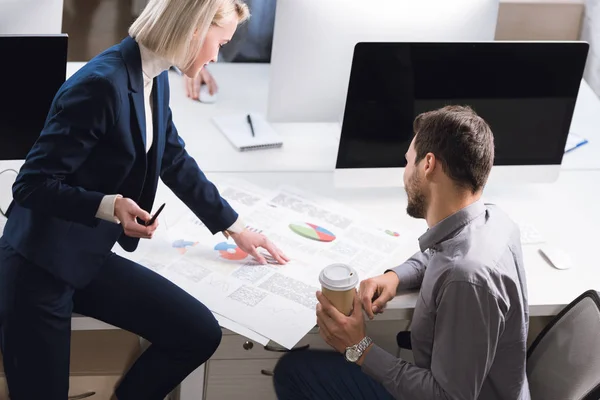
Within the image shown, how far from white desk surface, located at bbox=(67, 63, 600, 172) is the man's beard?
1.89 feet

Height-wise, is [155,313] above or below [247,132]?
below

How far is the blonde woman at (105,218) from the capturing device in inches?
68.0

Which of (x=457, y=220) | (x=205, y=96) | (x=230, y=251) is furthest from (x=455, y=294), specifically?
(x=205, y=96)

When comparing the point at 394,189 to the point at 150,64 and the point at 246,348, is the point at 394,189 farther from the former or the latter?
the point at 150,64

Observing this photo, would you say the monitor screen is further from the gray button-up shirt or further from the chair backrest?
the chair backrest

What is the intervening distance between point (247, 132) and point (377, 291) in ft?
2.52

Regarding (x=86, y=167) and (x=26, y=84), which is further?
(x=26, y=84)

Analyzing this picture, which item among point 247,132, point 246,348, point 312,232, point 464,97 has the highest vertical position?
point 464,97

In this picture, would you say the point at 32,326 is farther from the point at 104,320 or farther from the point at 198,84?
the point at 198,84

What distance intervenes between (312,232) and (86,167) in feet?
2.00

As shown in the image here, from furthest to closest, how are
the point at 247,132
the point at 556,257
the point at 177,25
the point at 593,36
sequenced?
the point at 593,36
the point at 247,132
the point at 556,257
the point at 177,25

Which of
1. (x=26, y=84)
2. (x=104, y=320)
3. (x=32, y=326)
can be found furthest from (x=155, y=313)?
(x=26, y=84)

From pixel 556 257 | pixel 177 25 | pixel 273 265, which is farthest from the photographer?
pixel 556 257

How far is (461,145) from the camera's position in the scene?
178 cm
